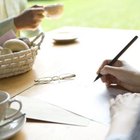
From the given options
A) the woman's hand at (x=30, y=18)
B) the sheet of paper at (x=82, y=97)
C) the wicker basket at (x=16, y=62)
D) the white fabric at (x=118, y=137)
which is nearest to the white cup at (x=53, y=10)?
the woman's hand at (x=30, y=18)

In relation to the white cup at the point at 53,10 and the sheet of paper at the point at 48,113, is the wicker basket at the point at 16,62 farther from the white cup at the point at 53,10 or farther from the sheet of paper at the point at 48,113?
the white cup at the point at 53,10

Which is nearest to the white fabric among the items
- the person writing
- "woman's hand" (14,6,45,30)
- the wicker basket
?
the person writing

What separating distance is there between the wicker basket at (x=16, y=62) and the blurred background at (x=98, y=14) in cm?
308

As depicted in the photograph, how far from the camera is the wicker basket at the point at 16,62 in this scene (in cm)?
96

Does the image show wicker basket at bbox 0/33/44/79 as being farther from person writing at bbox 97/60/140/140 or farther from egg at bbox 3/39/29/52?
person writing at bbox 97/60/140/140

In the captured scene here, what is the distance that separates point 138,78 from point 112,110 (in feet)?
0.56

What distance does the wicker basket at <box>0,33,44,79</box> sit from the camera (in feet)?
3.14

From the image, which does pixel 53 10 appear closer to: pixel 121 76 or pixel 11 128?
pixel 121 76

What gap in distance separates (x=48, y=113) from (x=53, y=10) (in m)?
0.67

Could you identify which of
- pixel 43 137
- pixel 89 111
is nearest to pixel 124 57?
pixel 89 111

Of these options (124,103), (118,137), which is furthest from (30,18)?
(118,137)

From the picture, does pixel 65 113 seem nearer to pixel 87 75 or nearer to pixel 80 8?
pixel 87 75

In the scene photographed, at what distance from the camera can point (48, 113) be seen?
2.48 feet

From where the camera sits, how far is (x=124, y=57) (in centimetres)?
115
